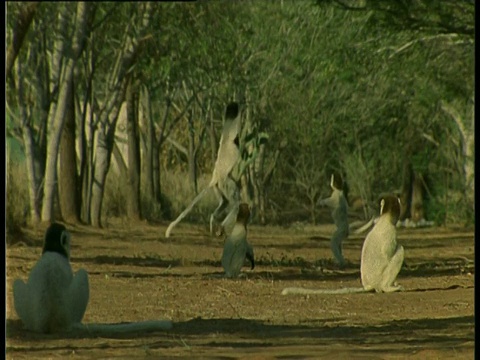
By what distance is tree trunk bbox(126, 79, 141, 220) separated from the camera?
866 centimetres

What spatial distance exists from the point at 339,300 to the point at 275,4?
2.20 m

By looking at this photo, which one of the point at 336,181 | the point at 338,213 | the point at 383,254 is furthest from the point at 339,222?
the point at 383,254

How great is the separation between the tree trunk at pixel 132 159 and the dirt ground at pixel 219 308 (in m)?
0.13

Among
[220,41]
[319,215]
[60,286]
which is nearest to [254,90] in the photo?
[220,41]

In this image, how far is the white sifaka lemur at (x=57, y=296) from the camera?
7.95 metres

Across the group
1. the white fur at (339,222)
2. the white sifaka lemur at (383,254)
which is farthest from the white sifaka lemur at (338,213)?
the white sifaka lemur at (383,254)

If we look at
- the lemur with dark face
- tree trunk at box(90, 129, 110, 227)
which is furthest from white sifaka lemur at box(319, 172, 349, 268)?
tree trunk at box(90, 129, 110, 227)

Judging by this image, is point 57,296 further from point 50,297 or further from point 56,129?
point 56,129

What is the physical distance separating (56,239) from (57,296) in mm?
513

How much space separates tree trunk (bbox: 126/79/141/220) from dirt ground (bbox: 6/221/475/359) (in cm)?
13

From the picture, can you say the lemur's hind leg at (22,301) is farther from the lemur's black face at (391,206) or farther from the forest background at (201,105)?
the lemur's black face at (391,206)

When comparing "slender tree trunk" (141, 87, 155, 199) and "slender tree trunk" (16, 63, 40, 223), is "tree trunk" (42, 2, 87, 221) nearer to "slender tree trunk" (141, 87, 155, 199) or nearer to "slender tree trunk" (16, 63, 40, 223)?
"slender tree trunk" (16, 63, 40, 223)

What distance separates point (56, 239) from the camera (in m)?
7.87

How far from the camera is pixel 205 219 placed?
28.4 feet
